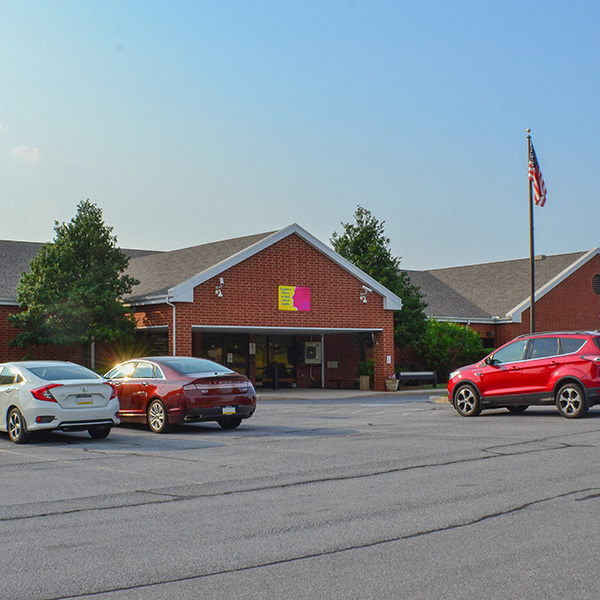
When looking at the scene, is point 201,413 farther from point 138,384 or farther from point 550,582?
point 550,582

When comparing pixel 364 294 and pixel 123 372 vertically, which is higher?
pixel 364 294

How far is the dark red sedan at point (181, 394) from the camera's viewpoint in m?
16.3

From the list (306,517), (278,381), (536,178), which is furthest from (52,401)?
(278,381)

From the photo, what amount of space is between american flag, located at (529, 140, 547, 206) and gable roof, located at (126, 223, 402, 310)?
8130 millimetres

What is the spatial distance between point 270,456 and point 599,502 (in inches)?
208

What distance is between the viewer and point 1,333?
1227 inches

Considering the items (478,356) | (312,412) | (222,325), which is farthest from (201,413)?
(478,356)

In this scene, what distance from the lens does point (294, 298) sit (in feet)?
107

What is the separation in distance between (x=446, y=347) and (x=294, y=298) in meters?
11.0

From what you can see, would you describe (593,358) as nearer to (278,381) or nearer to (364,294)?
(364,294)

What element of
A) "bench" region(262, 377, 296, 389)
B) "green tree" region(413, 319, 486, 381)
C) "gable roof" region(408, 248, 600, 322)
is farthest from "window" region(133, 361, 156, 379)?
"gable roof" region(408, 248, 600, 322)

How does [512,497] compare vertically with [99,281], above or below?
below

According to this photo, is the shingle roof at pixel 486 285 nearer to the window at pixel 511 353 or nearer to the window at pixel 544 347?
the window at pixel 511 353

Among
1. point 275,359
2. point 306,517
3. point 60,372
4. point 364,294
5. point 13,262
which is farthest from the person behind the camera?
point 275,359
